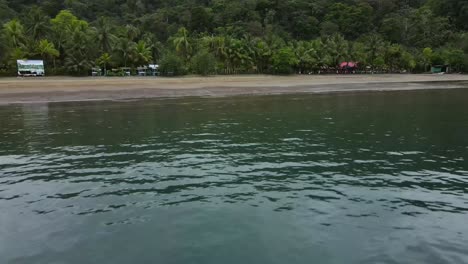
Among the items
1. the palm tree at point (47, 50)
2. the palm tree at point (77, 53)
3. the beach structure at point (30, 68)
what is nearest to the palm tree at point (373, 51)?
the palm tree at point (77, 53)

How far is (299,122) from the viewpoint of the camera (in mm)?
33750

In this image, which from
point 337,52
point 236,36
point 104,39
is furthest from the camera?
point 236,36

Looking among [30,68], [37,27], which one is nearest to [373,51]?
[37,27]

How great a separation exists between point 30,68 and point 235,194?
271 feet

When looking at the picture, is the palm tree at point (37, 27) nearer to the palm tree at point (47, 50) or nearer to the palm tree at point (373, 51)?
the palm tree at point (47, 50)

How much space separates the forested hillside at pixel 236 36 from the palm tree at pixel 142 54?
0.25m

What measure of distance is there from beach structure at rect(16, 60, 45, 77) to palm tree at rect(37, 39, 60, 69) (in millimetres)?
4388

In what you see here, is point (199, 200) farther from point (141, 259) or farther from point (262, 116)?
point (262, 116)

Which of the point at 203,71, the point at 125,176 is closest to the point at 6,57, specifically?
the point at 203,71

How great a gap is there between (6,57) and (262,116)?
67.4 meters

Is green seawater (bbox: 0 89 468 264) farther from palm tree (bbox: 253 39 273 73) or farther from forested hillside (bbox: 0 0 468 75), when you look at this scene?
palm tree (bbox: 253 39 273 73)

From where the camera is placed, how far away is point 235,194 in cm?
1550

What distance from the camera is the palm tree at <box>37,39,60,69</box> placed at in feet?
298

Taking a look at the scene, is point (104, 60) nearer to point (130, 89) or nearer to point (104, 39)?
point (104, 39)
